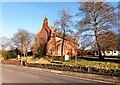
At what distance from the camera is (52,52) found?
219ft

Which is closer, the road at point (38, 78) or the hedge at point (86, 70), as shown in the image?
the road at point (38, 78)

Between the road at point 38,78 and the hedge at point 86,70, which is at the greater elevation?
the hedge at point 86,70

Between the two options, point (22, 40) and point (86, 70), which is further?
point (22, 40)

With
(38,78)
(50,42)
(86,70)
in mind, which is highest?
(50,42)

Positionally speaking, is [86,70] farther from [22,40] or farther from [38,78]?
[22,40]

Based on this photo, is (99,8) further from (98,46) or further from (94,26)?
(98,46)

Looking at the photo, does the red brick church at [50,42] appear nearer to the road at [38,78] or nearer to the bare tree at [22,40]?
the bare tree at [22,40]

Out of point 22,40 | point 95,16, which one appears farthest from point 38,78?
point 22,40

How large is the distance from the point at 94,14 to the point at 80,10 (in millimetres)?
2847

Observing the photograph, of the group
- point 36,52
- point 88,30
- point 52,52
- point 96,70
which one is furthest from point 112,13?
point 36,52

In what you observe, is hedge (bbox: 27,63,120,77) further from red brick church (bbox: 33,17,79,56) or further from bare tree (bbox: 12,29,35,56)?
bare tree (bbox: 12,29,35,56)

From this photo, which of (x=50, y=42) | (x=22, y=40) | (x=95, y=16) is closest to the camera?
(x=95, y=16)

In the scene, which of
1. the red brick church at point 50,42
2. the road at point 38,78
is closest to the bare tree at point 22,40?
the red brick church at point 50,42

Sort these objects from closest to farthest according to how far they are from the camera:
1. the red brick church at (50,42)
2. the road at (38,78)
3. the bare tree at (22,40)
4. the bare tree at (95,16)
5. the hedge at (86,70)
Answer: the road at (38,78) < the hedge at (86,70) < the bare tree at (95,16) < the red brick church at (50,42) < the bare tree at (22,40)
